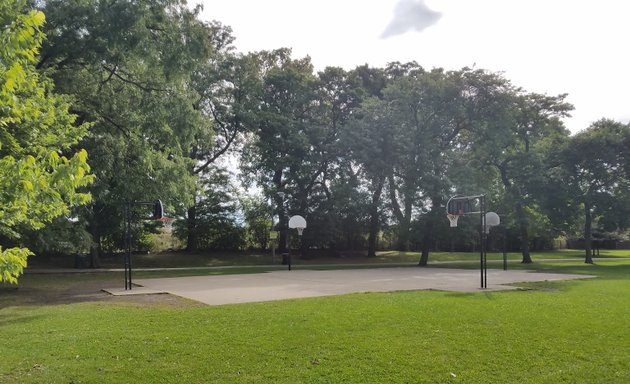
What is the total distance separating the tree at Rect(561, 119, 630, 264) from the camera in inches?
1249

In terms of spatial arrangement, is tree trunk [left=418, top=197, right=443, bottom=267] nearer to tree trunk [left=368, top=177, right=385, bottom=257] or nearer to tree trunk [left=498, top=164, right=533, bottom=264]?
tree trunk [left=368, top=177, right=385, bottom=257]

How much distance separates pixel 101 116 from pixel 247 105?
1525 centimetres

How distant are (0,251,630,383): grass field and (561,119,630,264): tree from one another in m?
22.3

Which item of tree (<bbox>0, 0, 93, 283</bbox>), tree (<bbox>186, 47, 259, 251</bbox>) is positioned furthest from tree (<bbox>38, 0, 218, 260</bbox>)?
tree (<bbox>0, 0, 93, 283</bbox>)

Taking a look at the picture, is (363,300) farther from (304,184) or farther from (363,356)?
(304,184)

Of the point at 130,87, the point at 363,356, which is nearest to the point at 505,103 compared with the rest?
the point at 130,87

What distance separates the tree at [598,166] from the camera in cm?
3172

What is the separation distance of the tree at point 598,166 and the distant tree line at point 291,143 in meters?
0.09

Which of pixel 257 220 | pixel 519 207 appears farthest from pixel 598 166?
pixel 257 220

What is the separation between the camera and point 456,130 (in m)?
33.7

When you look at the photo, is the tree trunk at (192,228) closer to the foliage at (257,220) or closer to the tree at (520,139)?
the foliage at (257,220)

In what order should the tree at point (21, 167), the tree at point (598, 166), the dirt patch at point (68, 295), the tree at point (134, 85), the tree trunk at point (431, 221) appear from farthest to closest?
the tree trunk at point (431, 221)
the tree at point (598, 166)
the tree at point (134, 85)
the dirt patch at point (68, 295)
the tree at point (21, 167)

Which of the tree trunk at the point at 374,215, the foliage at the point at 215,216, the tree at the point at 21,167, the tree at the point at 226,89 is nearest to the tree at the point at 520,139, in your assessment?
the tree trunk at the point at 374,215

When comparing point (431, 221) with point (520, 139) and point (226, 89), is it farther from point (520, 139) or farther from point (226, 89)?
point (226, 89)
